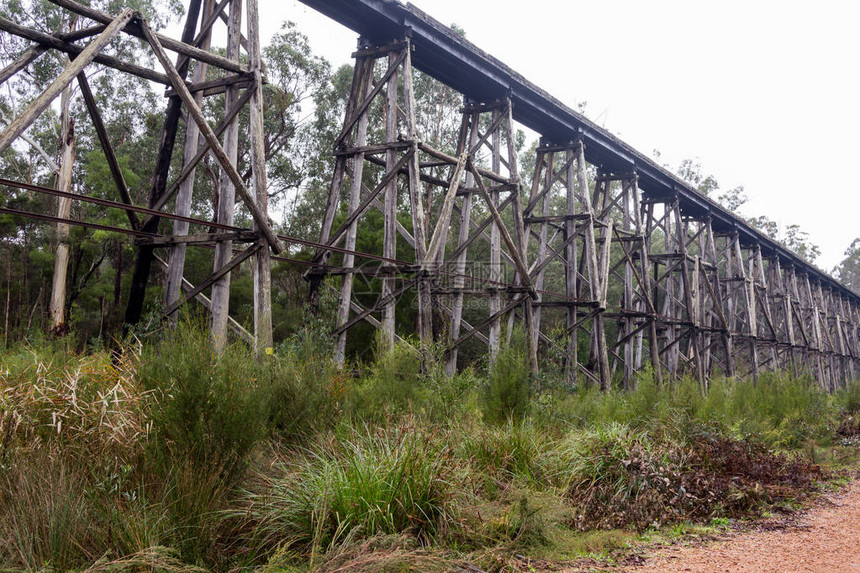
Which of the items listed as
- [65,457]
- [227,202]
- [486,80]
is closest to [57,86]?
[227,202]

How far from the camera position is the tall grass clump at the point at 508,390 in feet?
20.3

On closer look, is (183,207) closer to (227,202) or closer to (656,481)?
(227,202)

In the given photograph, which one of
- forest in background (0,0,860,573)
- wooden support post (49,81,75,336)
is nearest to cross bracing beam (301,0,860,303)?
forest in background (0,0,860,573)

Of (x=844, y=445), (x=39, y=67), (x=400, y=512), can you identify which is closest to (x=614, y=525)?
(x=400, y=512)

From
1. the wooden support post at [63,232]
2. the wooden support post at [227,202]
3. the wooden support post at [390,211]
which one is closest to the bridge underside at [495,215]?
the wooden support post at [390,211]

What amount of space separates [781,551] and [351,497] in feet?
9.28

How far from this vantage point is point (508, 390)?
625 cm

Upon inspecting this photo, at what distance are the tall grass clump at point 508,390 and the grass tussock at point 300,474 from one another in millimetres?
189

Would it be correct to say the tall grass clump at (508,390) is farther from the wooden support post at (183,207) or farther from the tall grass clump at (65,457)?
the tall grass clump at (65,457)

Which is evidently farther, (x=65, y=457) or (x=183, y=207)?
(x=183, y=207)

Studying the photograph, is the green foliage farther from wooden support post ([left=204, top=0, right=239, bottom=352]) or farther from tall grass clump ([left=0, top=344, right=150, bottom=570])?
tall grass clump ([left=0, top=344, right=150, bottom=570])

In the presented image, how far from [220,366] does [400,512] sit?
1.31 metres

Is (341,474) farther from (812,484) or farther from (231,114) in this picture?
(812,484)

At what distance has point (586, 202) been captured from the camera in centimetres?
1211
